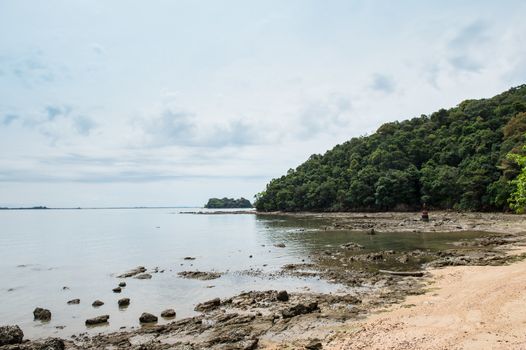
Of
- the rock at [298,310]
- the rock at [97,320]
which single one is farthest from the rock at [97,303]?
the rock at [298,310]

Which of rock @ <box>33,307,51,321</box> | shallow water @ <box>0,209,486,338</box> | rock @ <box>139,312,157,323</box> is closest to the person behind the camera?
rock @ <box>139,312,157,323</box>

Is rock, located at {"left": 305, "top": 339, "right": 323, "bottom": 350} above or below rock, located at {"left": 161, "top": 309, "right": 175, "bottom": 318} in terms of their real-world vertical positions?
above

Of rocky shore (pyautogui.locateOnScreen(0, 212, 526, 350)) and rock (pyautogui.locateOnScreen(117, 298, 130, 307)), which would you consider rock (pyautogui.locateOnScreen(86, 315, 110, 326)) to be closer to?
rocky shore (pyautogui.locateOnScreen(0, 212, 526, 350))

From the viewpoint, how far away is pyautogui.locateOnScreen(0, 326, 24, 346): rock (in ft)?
47.9

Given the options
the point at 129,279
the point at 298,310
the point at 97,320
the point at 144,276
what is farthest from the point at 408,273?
the point at 129,279

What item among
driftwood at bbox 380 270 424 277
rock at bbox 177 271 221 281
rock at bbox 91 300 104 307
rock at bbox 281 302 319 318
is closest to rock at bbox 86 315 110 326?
rock at bbox 91 300 104 307

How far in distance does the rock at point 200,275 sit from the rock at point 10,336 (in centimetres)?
1347

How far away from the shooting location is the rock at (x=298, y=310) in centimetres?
1584

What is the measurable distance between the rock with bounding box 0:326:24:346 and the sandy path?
11.9 meters

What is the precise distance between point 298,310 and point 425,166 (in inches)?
3973

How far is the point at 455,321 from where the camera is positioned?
12984 millimetres

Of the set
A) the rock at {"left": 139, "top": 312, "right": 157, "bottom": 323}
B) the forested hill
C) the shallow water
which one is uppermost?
the forested hill

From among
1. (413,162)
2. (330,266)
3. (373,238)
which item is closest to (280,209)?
(413,162)

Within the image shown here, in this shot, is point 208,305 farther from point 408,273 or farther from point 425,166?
point 425,166
